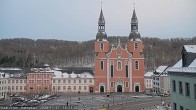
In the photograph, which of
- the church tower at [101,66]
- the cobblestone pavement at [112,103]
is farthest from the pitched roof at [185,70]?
the church tower at [101,66]

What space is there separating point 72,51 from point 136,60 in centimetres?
5430

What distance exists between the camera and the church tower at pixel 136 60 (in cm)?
5546

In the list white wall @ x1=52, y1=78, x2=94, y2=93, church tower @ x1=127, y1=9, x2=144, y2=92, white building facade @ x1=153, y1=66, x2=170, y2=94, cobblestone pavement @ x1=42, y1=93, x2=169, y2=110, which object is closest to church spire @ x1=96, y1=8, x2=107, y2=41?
church tower @ x1=127, y1=9, x2=144, y2=92

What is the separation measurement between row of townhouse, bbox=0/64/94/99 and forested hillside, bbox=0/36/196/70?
2620cm

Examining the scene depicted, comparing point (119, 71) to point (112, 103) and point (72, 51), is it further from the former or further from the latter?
point (72, 51)

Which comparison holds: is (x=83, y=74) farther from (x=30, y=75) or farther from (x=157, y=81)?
(x=157, y=81)

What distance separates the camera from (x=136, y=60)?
5600 centimetres

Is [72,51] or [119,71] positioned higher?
[72,51]

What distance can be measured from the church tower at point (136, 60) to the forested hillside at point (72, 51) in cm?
3142

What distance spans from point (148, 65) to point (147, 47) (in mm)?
18083

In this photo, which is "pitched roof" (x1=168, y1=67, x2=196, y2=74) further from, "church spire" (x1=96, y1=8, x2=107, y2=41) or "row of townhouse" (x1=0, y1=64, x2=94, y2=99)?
"church spire" (x1=96, y1=8, x2=107, y2=41)

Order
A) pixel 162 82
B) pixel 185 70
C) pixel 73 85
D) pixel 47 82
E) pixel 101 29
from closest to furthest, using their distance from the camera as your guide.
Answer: pixel 185 70 → pixel 162 82 → pixel 47 82 → pixel 73 85 → pixel 101 29

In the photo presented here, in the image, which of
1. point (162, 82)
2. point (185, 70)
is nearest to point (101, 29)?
point (162, 82)

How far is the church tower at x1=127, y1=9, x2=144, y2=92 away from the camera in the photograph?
5546 cm
